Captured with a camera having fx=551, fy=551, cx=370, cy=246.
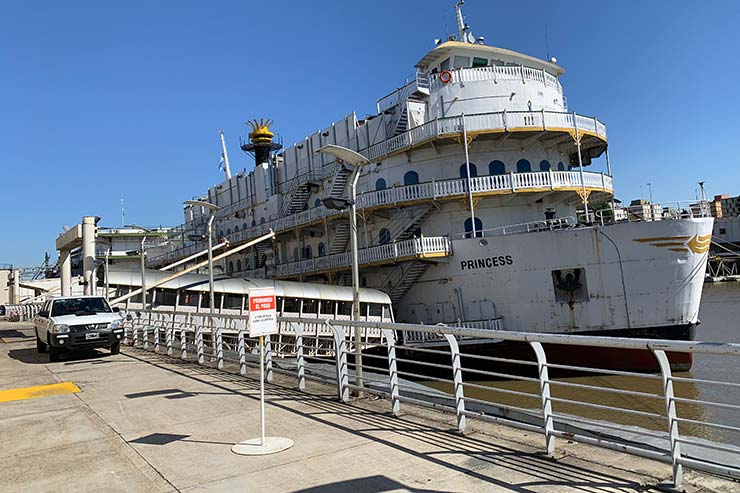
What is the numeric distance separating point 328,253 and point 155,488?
26067 mm

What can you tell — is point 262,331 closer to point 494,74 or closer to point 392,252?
point 392,252

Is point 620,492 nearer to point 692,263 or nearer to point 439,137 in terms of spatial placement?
point 692,263

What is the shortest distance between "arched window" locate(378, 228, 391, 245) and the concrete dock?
739 inches

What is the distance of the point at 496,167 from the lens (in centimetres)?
2662

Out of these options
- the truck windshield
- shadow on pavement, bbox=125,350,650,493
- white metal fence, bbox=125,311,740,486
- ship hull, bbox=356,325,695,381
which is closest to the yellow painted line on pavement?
white metal fence, bbox=125,311,740,486

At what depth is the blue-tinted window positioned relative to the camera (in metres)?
26.7

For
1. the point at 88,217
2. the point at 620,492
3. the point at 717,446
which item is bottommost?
the point at 620,492

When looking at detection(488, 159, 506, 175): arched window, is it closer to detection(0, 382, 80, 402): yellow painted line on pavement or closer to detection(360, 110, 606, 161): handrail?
detection(360, 110, 606, 161): handrail

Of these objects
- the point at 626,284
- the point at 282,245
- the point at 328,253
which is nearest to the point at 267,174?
the point at 282,245

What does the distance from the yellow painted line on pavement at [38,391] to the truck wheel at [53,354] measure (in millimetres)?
4258

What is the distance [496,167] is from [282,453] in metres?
22.5

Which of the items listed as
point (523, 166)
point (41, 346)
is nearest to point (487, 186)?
point (523, 166)

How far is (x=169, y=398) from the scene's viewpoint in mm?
9570

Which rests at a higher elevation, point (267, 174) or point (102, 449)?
point (267, 174)
